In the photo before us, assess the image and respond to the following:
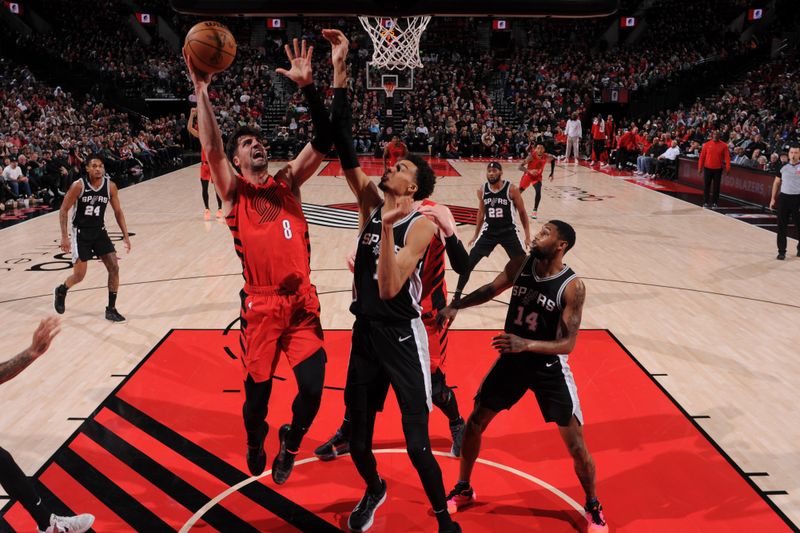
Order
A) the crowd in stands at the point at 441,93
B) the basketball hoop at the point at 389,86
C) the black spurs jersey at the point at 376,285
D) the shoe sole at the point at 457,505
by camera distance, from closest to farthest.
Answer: the black spurs jersey at the point at 376,285, the shoe sole at the point at 457,505, the crowd in stands at the point at 441,93, the basketball hoop at the point at 389,86

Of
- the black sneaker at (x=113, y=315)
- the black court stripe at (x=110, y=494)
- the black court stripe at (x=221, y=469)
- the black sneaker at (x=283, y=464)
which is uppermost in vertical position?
the black sneaker at (x=283, y=464)

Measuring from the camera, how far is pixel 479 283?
8.66 m

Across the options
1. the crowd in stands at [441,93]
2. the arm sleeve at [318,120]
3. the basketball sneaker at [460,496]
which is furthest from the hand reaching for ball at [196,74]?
the crowd in stands at [441,93]

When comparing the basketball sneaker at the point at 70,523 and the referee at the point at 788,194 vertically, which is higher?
the referee at the point at 788,194

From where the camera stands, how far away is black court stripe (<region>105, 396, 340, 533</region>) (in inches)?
148

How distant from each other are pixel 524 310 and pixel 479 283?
503 cm

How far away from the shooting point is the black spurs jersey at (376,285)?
3.34 meters

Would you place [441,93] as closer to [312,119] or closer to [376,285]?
[312,119]

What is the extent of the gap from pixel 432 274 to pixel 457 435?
3.81ft

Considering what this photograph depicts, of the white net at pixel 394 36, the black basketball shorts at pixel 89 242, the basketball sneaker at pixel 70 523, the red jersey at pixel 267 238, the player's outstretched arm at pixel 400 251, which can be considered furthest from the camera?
the white net at pixel 394 36

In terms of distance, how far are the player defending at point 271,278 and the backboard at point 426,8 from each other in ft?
10.5

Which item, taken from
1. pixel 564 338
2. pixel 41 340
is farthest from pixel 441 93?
pixel 41 340

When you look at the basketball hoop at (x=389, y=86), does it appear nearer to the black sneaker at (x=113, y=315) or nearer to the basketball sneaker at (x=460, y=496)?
the black sneaker at (x=113, y=315)

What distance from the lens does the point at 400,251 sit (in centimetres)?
322
